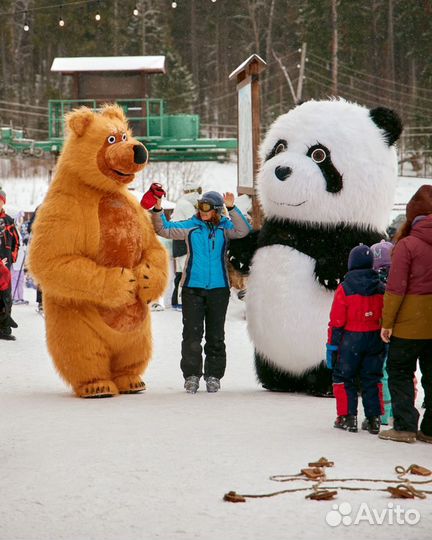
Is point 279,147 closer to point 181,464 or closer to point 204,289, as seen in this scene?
point 204,289

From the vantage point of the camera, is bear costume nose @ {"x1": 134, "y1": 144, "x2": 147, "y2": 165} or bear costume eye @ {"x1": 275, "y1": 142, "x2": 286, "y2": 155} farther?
bear costume eye @ {"x1": 275, "y1": 142, "x2": 286, "y2": 155}

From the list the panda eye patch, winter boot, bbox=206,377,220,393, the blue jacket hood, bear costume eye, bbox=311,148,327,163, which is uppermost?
the panda eye patch

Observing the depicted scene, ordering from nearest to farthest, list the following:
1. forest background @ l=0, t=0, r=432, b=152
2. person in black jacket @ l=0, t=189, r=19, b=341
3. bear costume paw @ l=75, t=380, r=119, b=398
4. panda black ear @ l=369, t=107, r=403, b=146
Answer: bear costume paw @ l=75, t=380, r=119, b=398 < panda black ear @ l=369, t=107, r=403, b=146 < person in black jacket @ l=0, t=189, r=19, b=341 < forest background @ l=0, t=0, r=432, b=152

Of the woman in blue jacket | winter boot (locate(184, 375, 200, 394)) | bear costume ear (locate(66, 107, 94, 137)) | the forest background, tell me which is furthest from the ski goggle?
the forest background

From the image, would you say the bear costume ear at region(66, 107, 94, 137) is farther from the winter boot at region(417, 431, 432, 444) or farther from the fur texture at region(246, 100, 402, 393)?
the winter boot at region(417, 431, 432, 444)

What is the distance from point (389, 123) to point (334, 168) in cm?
54

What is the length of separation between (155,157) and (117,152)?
21.1 meters

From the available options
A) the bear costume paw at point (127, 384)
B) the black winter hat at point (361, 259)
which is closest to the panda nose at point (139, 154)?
the bear costume paw at point (127, 384)

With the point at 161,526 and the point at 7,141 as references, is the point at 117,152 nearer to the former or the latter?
the point at 161,526

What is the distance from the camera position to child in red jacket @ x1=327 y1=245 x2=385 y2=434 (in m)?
5.82

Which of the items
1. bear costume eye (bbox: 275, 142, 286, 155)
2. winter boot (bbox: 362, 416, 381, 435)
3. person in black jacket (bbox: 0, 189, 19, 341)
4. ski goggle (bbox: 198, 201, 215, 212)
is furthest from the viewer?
person in black jacket (bbox: 0, 189, 19, 341)

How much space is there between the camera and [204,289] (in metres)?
7.32

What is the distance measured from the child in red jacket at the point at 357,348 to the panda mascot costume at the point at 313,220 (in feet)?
3.39

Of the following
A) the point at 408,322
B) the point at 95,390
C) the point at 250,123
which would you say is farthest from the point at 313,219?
the point at 250,123
